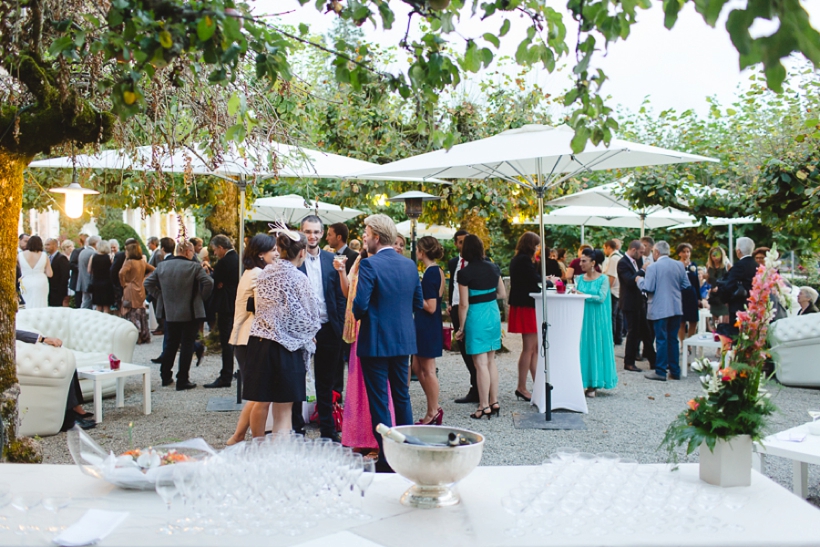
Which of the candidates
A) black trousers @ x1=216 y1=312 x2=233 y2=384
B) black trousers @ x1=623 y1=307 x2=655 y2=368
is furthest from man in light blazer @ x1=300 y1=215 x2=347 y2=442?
black trousers @ x1=623 y1=307 x2=655 y2=368

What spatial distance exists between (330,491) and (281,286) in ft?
9.02

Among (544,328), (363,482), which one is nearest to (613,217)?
(544,328)

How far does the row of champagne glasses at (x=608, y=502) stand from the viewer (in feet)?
6.56

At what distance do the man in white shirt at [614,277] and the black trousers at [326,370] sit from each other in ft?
17.4

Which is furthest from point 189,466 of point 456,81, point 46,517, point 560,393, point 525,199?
point 525,199

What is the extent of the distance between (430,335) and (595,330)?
85.8 inches

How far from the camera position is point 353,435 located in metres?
5.19

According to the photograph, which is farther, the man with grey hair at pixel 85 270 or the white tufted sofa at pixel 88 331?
the man with grey hair at pixel 85 270

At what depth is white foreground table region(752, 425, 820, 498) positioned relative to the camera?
3617 mm

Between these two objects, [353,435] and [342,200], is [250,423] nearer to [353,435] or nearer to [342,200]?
[353,435]

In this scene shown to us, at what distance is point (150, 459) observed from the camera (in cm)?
236

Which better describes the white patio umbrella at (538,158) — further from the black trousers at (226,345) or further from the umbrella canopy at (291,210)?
the umbrella canopy at (291,210)

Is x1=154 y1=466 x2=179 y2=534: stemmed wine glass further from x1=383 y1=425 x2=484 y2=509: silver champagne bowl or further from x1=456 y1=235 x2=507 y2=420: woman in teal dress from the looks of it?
x1=456 y1=235 x2=507 y2=420: woman in teal dress

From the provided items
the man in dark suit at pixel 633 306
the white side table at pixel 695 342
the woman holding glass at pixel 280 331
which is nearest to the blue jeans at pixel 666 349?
the white side table at pixel 695 342
